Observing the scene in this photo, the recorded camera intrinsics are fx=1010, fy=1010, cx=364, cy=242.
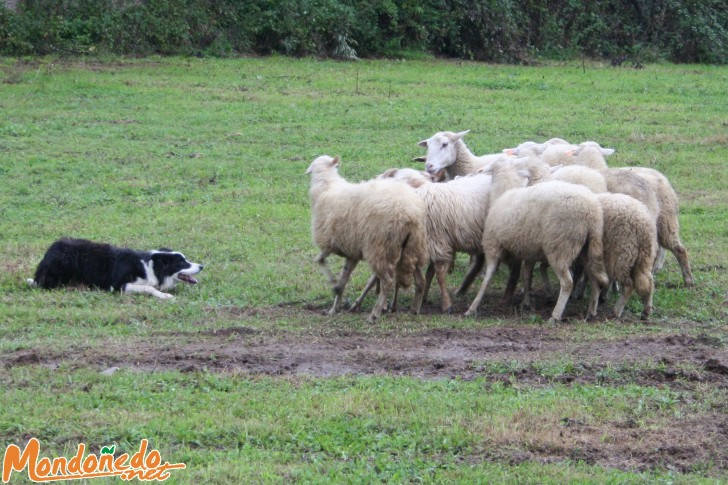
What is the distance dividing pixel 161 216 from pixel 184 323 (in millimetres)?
4174

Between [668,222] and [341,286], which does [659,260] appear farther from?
[341,286]

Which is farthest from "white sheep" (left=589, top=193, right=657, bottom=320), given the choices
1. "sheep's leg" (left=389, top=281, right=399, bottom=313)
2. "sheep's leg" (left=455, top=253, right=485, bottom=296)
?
"sheep's leg" (left=389, top=281, right=399, bottom=313)

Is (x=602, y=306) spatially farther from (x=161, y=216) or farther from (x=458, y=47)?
(x=458, y=47)

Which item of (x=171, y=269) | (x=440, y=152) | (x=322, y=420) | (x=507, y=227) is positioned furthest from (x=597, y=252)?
(x=171, y=269)

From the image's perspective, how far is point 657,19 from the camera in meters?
30.3

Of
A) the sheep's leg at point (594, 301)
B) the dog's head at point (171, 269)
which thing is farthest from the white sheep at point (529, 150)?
the dog's head at point (171, 269)

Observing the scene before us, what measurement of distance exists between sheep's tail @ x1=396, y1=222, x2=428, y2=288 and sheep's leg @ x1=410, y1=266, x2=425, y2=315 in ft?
0.47

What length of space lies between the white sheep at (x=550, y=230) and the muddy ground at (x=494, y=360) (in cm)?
72

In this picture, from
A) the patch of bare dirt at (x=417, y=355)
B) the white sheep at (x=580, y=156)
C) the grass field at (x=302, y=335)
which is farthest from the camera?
the white sheep at (x=580, y=156)

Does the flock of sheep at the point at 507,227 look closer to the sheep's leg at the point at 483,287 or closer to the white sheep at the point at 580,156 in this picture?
the sheep's leg at the point at 483,287

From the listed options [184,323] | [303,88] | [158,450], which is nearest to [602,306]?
[184,323]

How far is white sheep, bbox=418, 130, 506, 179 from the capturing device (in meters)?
11.6

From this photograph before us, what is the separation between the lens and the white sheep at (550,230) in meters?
8.87

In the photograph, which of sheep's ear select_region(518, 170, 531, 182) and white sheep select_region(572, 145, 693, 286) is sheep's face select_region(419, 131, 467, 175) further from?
white sheep select_region(572, 145, 693, 286)
